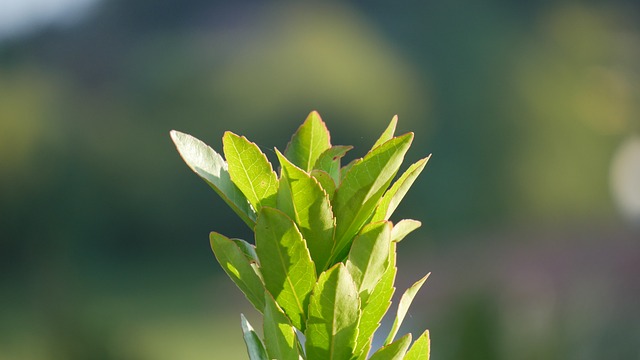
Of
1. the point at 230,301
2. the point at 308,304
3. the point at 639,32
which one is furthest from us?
the point at 639,32

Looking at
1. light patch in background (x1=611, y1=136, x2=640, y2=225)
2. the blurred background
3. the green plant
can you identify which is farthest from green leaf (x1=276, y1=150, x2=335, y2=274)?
light patch in background (x1=611, y1=136, x2=640, y2=225)

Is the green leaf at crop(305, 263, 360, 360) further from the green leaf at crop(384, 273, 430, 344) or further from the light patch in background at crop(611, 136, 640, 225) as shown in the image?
the light patch in background at crop(611, 136, 640, 225)

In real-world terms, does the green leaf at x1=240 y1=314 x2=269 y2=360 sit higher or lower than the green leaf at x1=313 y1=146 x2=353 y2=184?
lower

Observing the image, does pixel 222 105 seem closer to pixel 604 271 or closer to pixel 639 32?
pixel 604 271

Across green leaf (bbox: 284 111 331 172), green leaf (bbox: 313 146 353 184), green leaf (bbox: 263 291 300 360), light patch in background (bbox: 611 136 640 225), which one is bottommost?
green leaf (bbox: 263 291 300 360)

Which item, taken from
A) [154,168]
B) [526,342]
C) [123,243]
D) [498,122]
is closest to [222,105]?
[154,168]

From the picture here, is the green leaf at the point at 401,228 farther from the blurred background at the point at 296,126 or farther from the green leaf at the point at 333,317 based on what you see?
the blurred background at the point at 296,126

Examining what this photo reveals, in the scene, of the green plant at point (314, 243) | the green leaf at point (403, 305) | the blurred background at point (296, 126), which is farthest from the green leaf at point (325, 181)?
the blurred background at point (296, 126)
